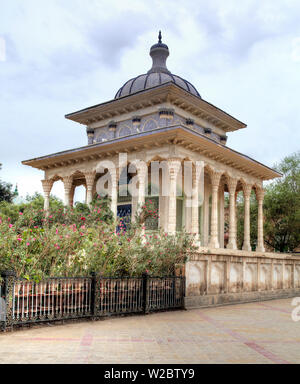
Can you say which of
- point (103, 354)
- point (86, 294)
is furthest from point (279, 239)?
point (103, 354)

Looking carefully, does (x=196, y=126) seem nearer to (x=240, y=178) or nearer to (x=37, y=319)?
(x=240, y=178)

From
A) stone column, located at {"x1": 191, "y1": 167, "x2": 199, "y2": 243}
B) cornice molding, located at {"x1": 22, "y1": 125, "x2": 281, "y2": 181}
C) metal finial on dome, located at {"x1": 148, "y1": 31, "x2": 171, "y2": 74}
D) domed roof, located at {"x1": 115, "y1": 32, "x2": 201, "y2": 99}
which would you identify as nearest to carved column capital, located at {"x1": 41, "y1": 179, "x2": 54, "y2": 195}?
cornice molding, located at {"x1": 22, "y1": 125, "x2": 281, "y2": 181}

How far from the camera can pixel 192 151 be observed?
18.9 metres

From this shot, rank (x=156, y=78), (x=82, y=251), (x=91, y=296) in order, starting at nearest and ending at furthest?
(x=91, y=296) → (x=82, y=251) → (x=156, y=78)

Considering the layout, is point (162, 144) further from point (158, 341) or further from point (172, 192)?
point (158, 341)

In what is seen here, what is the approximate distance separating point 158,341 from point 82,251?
12.1ft

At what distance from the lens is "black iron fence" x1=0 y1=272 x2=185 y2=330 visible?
23.9 ft

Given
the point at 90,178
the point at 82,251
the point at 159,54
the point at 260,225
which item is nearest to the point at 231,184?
the point at 260,225

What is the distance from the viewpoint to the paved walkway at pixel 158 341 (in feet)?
17.6

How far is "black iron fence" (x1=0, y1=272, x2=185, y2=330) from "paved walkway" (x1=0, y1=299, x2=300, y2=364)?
0.84 ft

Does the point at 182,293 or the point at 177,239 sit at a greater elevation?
the point at 177,239

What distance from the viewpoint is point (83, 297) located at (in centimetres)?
854

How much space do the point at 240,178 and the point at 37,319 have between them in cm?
1681

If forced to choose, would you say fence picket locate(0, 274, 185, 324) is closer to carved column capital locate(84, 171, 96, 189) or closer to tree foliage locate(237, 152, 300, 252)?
Answer: carved column capital locate(84, 171, 96, 189)
